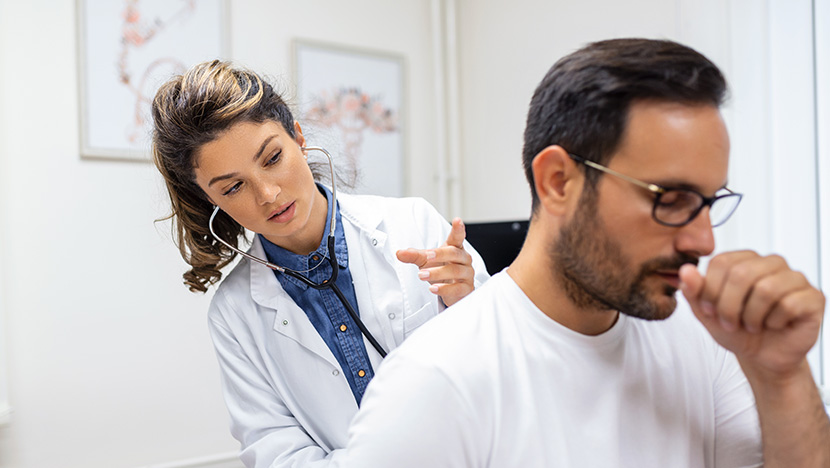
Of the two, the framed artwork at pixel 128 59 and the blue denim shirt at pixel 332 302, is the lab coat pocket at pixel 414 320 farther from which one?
the framed artwork at pixel 128 59

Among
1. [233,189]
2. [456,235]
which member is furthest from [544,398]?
[233,189]

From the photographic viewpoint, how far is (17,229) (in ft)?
7.60

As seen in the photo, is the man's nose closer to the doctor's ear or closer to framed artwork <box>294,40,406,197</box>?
the doctor's ear

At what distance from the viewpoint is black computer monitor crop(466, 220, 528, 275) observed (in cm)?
197

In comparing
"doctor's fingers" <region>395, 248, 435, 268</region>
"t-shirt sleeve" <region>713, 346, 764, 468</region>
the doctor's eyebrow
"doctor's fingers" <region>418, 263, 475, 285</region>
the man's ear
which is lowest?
"t-shirt sleeve" <region>713, 346, 764, 468</region>

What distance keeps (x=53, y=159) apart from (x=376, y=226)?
148 centimetres

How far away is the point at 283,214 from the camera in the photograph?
4.20 ft

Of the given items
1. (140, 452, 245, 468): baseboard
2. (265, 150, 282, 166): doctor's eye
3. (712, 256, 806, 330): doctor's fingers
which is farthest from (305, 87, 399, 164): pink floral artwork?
(712, 256, 806, 330): doctor's fingers

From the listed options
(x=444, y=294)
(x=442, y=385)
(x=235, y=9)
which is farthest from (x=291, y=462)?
(x=235, y=9)

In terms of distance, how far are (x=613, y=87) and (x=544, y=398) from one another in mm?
375

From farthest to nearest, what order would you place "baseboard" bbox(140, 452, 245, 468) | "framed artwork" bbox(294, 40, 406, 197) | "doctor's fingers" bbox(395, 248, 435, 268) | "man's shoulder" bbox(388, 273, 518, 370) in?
"framed artwork" bbox(294, 40, 406, 197) → "baseboard" bbox(140, 452, 245, 468) → "doctor's fingers" bbox(395, 248, 435, 268) → "man's shoulder" bbox(388, 273, 518, 370)

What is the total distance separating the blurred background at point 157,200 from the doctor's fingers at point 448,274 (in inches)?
45.4

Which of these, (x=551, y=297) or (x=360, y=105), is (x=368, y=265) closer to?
(x=551, y=297)

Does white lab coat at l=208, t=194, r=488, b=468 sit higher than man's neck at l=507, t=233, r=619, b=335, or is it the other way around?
man's neck at l=507, t=233, r=619, b=335
